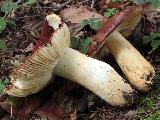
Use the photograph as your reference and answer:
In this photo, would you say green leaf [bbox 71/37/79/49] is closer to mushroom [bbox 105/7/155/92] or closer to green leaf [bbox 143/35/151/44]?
mushroom [bbox 105/7/155/92]

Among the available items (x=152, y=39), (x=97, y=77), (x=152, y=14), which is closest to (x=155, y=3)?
Result: (x=152, y=39)

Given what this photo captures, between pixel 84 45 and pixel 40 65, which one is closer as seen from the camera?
pixel 40 65

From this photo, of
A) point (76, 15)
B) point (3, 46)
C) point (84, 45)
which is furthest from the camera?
point (76, 15)

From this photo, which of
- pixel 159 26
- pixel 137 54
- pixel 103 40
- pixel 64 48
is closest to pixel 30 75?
pixel 64 48

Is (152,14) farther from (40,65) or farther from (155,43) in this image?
(40,65)

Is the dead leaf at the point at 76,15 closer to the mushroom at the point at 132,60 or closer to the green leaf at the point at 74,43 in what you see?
the green leaf at the point at 74,43

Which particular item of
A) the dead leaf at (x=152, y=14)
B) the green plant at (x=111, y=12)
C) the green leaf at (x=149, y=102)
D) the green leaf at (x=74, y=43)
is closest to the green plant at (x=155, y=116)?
the green leaf at (x=149, y=102)

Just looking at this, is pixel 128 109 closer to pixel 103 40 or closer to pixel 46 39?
pixel 103 40

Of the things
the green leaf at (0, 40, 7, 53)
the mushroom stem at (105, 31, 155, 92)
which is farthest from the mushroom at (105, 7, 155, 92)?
the green leaf at (0, 40, 7, 53)
